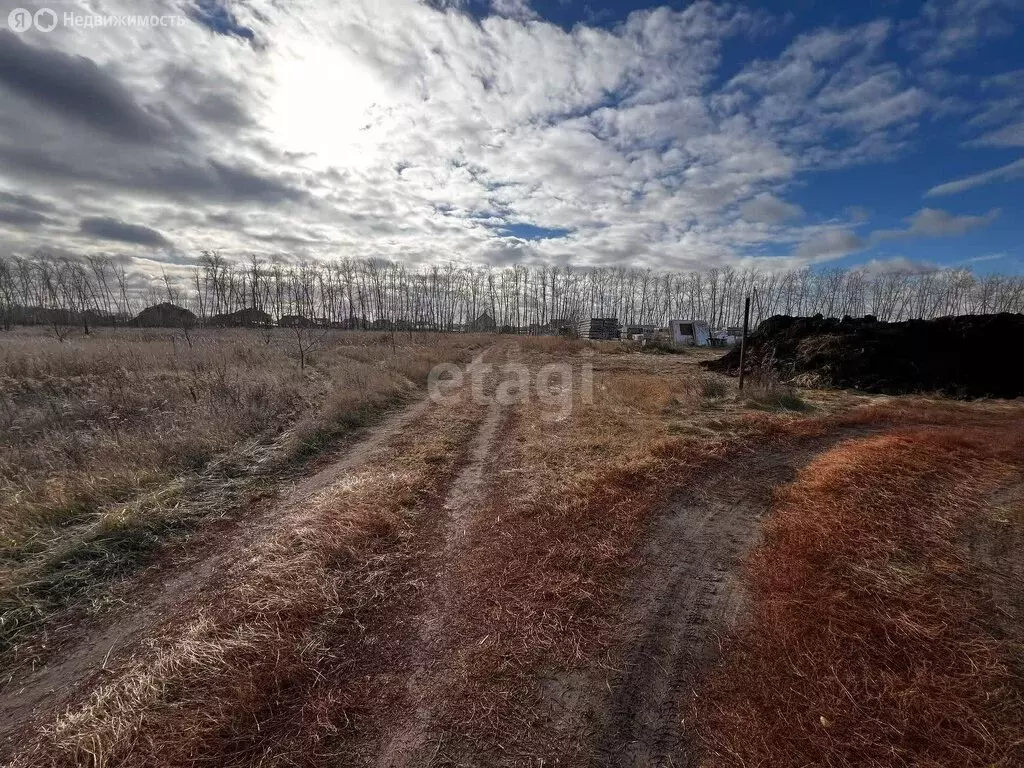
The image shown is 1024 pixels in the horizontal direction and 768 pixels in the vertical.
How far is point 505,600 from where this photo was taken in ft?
11.9

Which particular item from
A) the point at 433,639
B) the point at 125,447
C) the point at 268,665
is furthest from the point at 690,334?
the point at 268,665

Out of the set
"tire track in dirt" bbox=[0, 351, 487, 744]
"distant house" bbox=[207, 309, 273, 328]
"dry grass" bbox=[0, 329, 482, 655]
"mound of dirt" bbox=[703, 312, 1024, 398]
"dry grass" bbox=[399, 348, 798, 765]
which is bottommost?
"tire track in dirt" bbox=[0, 351, 487, 744]

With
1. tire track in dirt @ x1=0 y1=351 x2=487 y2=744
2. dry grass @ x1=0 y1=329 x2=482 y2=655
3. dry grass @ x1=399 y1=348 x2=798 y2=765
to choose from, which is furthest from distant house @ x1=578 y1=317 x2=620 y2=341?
tire track in dirt @ x1=0 y1=351 x2=487 y2=744

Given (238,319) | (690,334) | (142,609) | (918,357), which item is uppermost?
(238,319)

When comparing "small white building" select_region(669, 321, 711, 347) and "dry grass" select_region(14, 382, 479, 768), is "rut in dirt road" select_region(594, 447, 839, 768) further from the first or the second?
"small white building" select_region(669, 321, 711, 347)

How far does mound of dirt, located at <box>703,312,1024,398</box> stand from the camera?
51.8ft

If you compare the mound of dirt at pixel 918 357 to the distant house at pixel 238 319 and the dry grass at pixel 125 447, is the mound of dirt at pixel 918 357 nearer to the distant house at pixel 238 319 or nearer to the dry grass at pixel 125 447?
the dry grass at pixel 125 447

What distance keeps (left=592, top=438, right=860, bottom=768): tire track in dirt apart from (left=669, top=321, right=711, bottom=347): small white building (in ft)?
139

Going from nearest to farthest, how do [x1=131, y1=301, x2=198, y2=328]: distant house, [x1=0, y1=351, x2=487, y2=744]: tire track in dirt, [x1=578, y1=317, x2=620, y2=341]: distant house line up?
[x1=0, y1=351, x2=487, y2=744]: tire track in dirt, [x1=578, y1=317, x2=620, y2=341]: distant house, [x1=131, y1=301, x2=198, y2=328]: distant house

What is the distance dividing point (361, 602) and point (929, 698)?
3995 millimetres

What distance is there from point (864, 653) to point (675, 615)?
1.25 metres

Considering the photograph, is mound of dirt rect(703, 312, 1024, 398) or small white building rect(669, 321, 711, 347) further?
small white building rect(669, 321, 711, 347)

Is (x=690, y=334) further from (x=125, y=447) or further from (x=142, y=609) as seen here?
(x=142, y=609)

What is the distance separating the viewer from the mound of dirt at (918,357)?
51.8 feet
